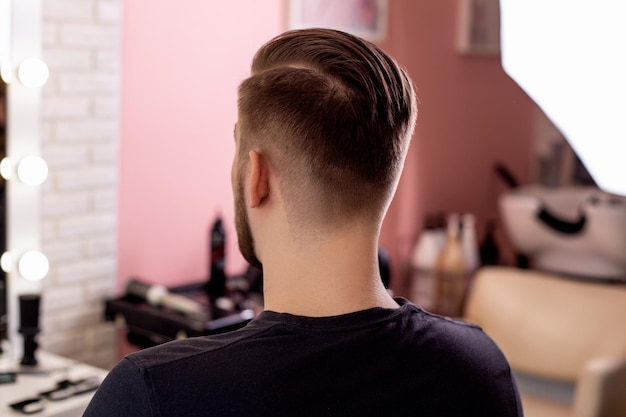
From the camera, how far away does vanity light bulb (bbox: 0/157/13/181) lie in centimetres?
177

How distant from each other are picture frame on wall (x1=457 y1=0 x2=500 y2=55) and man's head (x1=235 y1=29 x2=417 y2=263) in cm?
226

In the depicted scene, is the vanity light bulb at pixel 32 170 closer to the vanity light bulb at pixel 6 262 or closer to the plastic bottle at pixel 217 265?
the vanity light bulb at pixel 6 262

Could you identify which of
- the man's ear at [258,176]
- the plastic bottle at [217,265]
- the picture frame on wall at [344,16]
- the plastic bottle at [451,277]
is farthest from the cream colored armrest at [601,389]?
the man's ear at [258,176]

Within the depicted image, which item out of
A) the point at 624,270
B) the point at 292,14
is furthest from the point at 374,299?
the point at 624,270

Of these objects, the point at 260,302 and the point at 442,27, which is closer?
the point at 260,302

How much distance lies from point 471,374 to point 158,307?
1.21m

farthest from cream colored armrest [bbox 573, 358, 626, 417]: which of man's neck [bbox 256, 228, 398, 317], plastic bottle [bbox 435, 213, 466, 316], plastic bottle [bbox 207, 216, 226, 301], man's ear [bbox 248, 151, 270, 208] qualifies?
man's ear [bbox 248, 151, 270, 208]

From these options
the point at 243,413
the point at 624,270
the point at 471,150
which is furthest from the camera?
the point at 471,150

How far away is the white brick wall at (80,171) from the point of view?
1.87 metres

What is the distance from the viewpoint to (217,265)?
2.12 meters

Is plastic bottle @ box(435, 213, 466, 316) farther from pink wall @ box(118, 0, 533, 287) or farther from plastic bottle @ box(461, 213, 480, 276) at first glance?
pink wall @ box(118, 0, 533, 287)

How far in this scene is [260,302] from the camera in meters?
2.14

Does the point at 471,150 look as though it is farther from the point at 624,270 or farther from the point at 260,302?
the point at 260,302

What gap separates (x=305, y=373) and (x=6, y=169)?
1.20 metres
